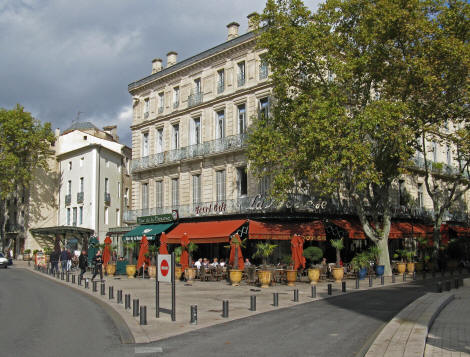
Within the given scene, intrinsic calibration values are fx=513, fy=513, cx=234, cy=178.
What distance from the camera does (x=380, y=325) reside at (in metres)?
10.7

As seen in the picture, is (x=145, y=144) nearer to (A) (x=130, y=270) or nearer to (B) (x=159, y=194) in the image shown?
(B) (x=159, y=194)

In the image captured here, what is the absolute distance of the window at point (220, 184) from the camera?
29250 millimetres

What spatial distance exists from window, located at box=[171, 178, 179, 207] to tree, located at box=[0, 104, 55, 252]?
1951 cm

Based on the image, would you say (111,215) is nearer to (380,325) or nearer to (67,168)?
(67,168)

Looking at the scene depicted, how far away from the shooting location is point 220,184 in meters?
29.5

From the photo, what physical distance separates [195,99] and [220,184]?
6062mm

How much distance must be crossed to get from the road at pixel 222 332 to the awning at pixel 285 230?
8.59 m

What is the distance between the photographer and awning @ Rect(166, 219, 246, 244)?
25.0 metres

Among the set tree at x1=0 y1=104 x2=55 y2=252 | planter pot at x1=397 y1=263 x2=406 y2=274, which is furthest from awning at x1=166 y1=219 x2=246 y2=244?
tree at x1=0 y1=104 x2=55 y2=252

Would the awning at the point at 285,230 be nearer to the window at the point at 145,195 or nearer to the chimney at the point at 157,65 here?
the window at the point at 145,195

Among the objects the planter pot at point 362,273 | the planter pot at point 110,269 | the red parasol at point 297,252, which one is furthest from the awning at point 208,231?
the planter pot at point 362,273

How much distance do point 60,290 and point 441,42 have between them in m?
18.4

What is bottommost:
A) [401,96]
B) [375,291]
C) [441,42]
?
[375,291]

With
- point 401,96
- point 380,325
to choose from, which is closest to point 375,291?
point 380,325
